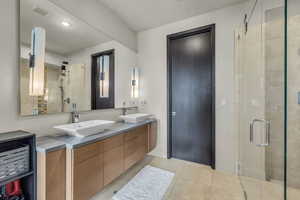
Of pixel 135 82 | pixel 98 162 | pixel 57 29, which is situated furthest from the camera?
pixel 135 82

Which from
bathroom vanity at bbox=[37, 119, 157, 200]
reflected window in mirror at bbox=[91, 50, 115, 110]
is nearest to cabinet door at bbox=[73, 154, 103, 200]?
bathroom vanity at bbox=[37, 119, 157, 200]

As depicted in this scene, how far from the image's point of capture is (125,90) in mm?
2779

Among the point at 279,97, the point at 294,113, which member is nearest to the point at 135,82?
the point at 279,97

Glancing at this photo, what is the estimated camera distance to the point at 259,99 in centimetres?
199

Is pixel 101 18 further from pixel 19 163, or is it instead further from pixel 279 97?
pixel 279 97

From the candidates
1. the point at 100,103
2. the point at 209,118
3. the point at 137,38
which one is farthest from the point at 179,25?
the point at 100,103

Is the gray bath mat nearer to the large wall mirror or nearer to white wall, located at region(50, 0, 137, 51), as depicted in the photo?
Answer: the large wall mirror

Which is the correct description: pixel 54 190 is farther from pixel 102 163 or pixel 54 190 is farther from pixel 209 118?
pixel 209 118

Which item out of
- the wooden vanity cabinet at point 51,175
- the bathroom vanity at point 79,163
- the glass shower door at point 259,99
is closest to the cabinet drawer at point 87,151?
the bathroom vanity at point 79,163

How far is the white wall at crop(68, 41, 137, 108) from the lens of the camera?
2039 millimetres

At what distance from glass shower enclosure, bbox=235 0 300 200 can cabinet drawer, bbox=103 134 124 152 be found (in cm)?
170

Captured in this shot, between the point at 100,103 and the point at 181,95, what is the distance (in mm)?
1486

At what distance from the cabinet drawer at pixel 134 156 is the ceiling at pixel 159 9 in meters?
2.28

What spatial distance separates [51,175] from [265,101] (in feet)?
8.56
